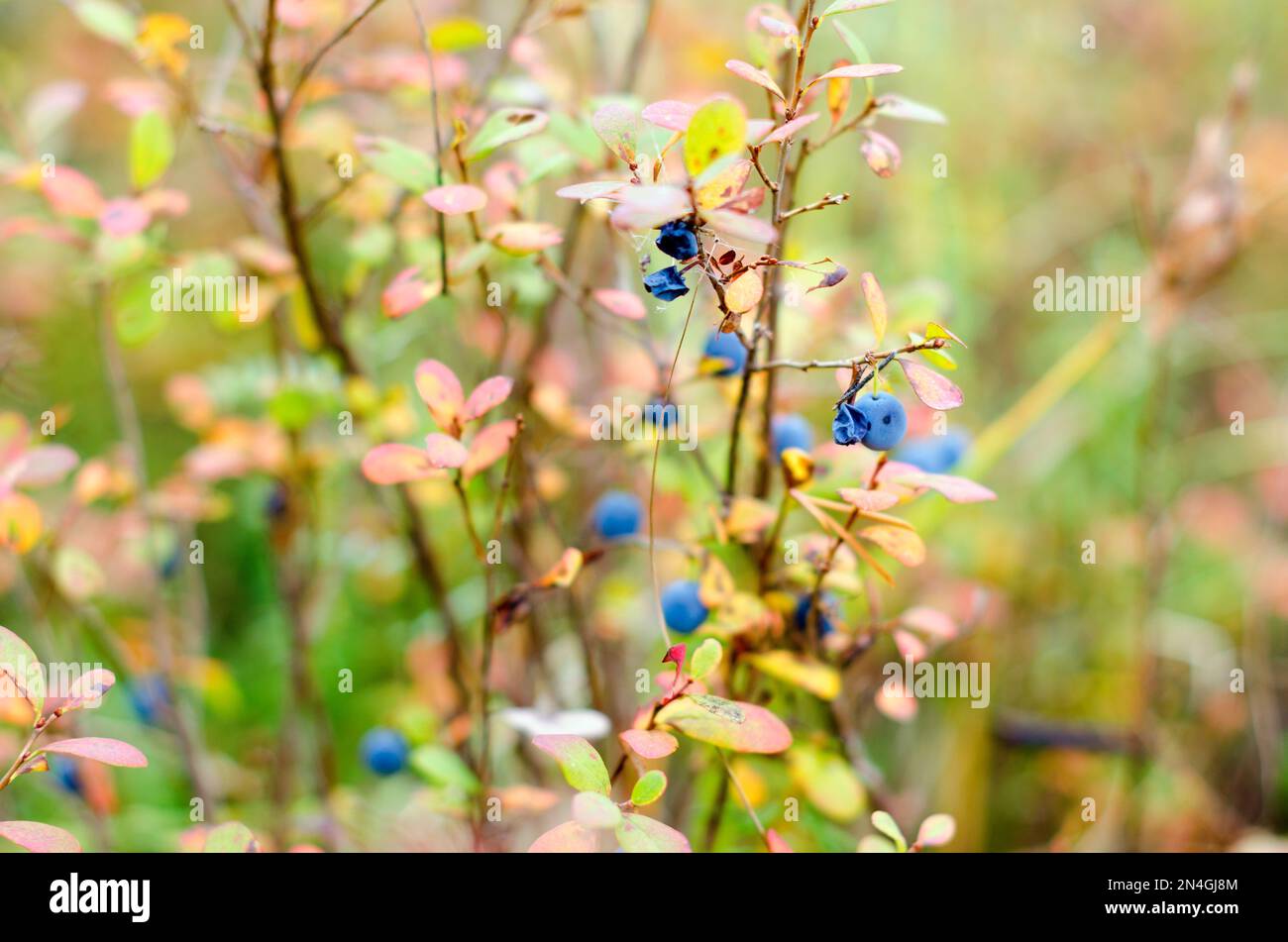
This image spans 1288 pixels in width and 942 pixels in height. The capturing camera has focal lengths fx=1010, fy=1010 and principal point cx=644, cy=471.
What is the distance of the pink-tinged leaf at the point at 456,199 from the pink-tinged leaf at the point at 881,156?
261 mm

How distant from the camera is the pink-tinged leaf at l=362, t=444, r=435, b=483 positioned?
689mm

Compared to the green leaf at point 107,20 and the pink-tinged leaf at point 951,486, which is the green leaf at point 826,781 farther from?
the green leaf at point 107,20

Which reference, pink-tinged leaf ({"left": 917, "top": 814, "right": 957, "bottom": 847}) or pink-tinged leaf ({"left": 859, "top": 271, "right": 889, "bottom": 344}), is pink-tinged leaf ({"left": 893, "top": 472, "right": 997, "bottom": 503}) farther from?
pink-tinged leaf ({"left": 917, "top": 814, "right": 957, "bottom": 847})

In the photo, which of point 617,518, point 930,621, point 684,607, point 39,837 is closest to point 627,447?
point 617,518

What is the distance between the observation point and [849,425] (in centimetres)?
61

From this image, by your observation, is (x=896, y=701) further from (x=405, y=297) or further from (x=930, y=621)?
(x=405, y=297)

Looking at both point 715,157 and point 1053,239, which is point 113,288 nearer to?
point 715,157

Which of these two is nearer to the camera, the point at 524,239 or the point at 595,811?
the point at 595,811

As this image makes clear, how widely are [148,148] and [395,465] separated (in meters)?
0.42

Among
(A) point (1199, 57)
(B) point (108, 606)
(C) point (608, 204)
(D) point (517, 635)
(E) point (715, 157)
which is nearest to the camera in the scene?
(E) point (715, 157)
